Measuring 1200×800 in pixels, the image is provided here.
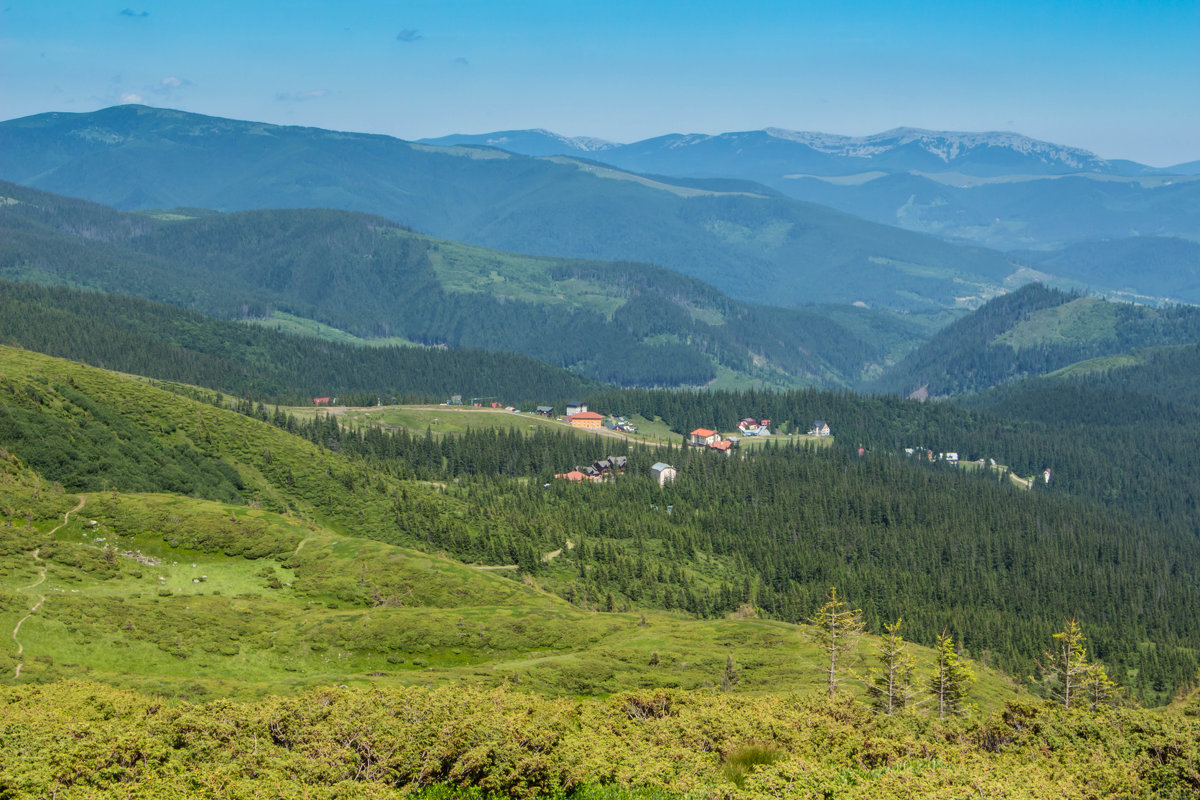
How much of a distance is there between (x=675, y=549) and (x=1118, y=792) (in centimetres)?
12509

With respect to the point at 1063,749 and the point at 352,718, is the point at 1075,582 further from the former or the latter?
the point at 352,718

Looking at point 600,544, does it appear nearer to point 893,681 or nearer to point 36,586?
point 893,681

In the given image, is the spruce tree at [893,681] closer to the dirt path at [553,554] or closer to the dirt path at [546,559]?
the dirt path at [546,559]

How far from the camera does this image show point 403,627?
113312 mm

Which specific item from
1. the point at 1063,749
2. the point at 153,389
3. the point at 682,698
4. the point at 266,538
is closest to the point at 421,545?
the point at 266,538

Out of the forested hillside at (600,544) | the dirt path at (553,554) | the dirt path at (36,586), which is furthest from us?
the dirt path at (553,554)

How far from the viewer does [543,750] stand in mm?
61062

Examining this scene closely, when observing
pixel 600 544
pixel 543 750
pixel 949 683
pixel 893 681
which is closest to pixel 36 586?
pixel 543 750

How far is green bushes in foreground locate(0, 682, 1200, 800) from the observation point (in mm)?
53812

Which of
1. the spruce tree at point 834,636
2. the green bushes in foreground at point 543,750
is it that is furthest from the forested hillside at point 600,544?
the green bushes in foreground at point 543,750

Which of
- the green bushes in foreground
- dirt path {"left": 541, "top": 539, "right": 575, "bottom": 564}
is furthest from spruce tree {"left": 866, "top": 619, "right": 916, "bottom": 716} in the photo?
dirt path {"left": 541, "top": 539, "right": 575, "bottom": 564}

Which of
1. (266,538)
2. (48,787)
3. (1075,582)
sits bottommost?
(1075,582)

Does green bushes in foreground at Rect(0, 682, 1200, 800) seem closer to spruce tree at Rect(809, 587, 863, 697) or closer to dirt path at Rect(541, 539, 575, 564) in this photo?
spruce tree at Rect(809, 587, 863, 697)

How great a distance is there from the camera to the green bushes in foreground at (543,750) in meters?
53.8
